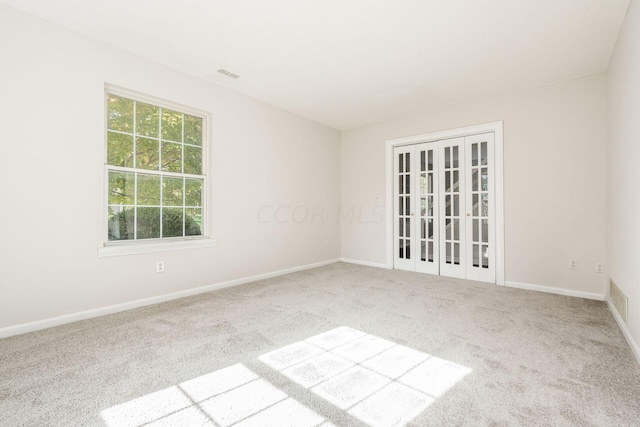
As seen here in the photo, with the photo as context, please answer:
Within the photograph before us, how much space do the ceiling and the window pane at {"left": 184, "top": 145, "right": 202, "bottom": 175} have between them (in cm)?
89

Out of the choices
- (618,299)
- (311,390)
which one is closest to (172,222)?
(311,390)

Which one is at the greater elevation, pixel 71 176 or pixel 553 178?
pixel 553 178

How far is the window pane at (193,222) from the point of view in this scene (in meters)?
3.71

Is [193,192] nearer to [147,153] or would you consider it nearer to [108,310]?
[147,153]

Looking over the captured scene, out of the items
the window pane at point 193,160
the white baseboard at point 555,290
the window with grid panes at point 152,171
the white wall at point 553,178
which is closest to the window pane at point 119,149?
the window with grid panes at point 152,171

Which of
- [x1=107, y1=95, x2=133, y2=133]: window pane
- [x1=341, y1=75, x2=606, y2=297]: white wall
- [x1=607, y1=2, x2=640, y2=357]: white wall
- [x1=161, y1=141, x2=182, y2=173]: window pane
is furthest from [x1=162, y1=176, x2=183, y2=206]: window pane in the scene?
[x1=607, y1=2, x2=640, y2=357]: white wall

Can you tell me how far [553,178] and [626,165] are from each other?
134 cm

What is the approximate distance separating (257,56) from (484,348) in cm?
340

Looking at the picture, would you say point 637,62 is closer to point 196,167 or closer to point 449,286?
point 449,286

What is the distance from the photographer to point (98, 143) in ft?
9.56

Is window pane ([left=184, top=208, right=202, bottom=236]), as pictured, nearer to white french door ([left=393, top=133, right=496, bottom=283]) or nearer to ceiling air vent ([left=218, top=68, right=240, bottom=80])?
ceiling air vent ([left=218, top=68, right=240, bottom=80])

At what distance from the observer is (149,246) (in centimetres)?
325

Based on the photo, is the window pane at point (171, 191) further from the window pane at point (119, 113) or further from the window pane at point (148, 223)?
the window pane at point (119, 113)

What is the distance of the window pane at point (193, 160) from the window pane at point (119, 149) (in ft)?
1.99
